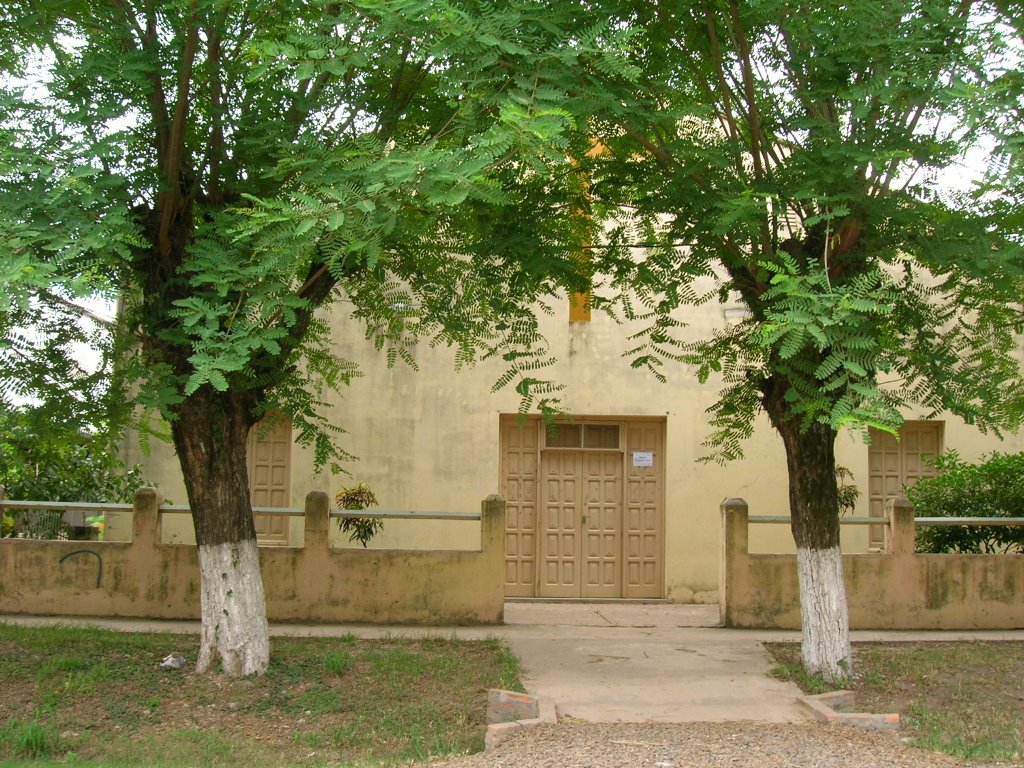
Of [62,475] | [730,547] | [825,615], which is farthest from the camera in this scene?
[62,475]

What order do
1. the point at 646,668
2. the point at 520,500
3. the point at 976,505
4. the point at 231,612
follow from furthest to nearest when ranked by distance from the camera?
the point at 520,500, the point at 976,505, the point at 646,668, the point at 231,612

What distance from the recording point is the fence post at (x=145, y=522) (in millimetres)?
11539

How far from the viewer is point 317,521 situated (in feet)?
38.1

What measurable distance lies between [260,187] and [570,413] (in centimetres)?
706

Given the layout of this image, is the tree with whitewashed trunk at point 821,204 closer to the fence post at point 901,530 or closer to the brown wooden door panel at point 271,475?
the fence post at point 901,530

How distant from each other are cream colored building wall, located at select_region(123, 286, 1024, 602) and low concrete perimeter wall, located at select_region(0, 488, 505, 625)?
271 centimetres

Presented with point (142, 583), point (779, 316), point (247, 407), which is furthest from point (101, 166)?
point (142, 583)

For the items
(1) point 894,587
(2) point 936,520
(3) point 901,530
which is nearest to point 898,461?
(2) point 936,520

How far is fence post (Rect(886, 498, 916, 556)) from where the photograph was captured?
11.7 metres

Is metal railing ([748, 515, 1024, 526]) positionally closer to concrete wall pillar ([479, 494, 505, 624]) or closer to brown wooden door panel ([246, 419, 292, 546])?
concrete wall pillar ([479, 494, 505, 624])

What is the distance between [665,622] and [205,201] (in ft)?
22.9

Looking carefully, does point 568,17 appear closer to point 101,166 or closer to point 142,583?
point 101,166

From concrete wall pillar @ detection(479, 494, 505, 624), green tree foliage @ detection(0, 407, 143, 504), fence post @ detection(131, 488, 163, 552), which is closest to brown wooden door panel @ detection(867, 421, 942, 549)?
concrete wall pillar @ detection(479, 494, 505, 624)

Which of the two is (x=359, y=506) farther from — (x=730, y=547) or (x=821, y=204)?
(x=821, y=204)
